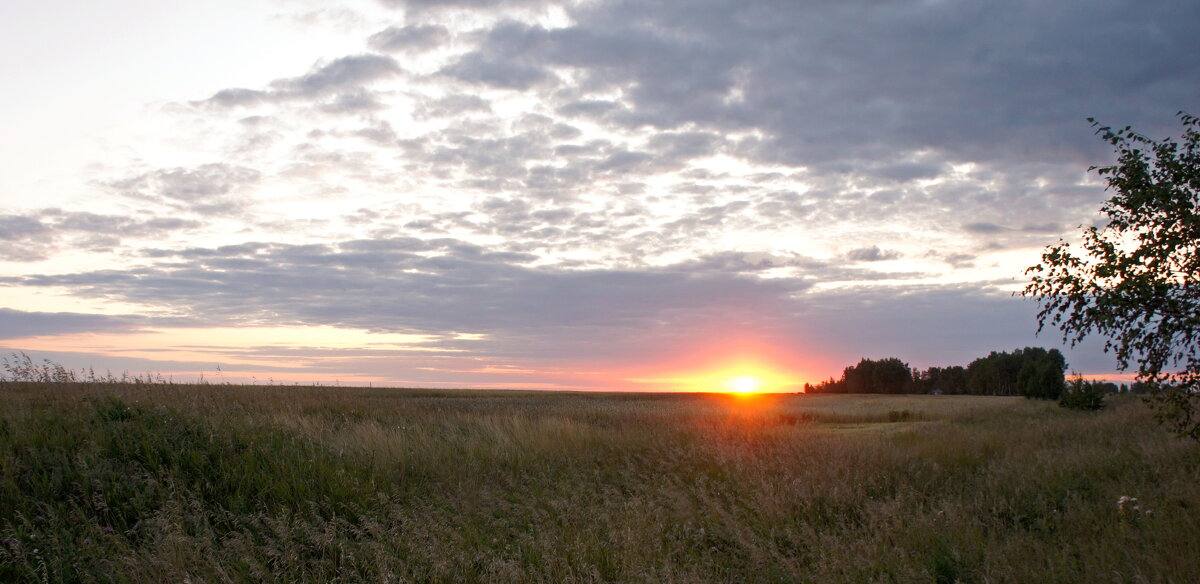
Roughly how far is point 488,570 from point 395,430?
7531mm

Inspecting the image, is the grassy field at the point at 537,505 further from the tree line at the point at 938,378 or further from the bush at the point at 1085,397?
the tree line at the point at 938,378

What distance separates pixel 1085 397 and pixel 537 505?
90.4 ft

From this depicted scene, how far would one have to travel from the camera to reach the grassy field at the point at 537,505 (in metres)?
6.77

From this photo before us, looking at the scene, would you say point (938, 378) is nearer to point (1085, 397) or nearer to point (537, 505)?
point (1085, 397)

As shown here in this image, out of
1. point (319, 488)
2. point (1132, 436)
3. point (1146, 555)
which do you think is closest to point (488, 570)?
point (319, 488)

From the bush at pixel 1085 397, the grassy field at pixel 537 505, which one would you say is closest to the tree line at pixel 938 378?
the bush at pixel 1085 397

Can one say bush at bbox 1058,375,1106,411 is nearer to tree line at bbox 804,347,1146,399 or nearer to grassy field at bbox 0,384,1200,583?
grassy field at bbox 0,384,1200,583

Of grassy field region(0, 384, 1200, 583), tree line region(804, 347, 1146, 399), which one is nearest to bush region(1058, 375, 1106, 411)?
grassy field region(0, 384, 1200, 583)

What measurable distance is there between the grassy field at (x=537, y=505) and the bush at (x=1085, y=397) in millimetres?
16239

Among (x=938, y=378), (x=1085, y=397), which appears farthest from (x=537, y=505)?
(x=938, y=378)

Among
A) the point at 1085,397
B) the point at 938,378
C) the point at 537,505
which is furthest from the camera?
the point at 938,378

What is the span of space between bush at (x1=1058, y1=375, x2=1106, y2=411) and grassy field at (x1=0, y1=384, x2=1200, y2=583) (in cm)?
1624

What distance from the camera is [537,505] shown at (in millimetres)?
9508

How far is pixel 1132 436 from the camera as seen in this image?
48.0 feet
